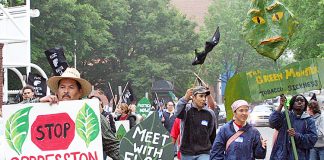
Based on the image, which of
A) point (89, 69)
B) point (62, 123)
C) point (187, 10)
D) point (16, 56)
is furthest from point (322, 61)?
point (187, 10)

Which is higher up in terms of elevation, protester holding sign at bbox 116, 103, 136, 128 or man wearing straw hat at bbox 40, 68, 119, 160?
protester holding sign at bbox 116, 103, 136, 128

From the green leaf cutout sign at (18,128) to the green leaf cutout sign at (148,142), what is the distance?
1124 millimetres

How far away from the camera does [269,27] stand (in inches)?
360

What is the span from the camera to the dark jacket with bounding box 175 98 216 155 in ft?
33.6

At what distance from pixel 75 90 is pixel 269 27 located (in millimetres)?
3908

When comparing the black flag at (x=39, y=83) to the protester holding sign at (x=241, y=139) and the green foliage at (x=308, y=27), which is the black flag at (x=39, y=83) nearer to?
the protester holding sign at (x=241, y=139)

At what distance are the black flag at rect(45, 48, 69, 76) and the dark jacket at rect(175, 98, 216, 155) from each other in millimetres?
3925

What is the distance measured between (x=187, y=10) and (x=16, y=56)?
257ft

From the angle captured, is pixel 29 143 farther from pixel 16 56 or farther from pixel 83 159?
pixel 16 56

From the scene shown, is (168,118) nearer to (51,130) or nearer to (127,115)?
(127,115)

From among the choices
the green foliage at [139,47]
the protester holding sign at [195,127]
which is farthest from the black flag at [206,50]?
the green foliage at [139,47]

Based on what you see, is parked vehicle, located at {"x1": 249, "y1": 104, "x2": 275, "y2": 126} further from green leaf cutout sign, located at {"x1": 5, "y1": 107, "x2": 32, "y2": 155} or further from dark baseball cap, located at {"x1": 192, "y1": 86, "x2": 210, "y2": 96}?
green leaf cutout sign, located at {"x1": 5, "y1": 107, "x2": 32, "y2": 155}

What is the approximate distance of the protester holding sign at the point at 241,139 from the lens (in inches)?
320

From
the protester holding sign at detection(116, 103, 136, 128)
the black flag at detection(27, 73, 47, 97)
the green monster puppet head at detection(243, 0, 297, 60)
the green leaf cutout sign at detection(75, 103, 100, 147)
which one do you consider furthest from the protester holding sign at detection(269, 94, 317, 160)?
the black flag at detection(27, 73, 47, 97)
